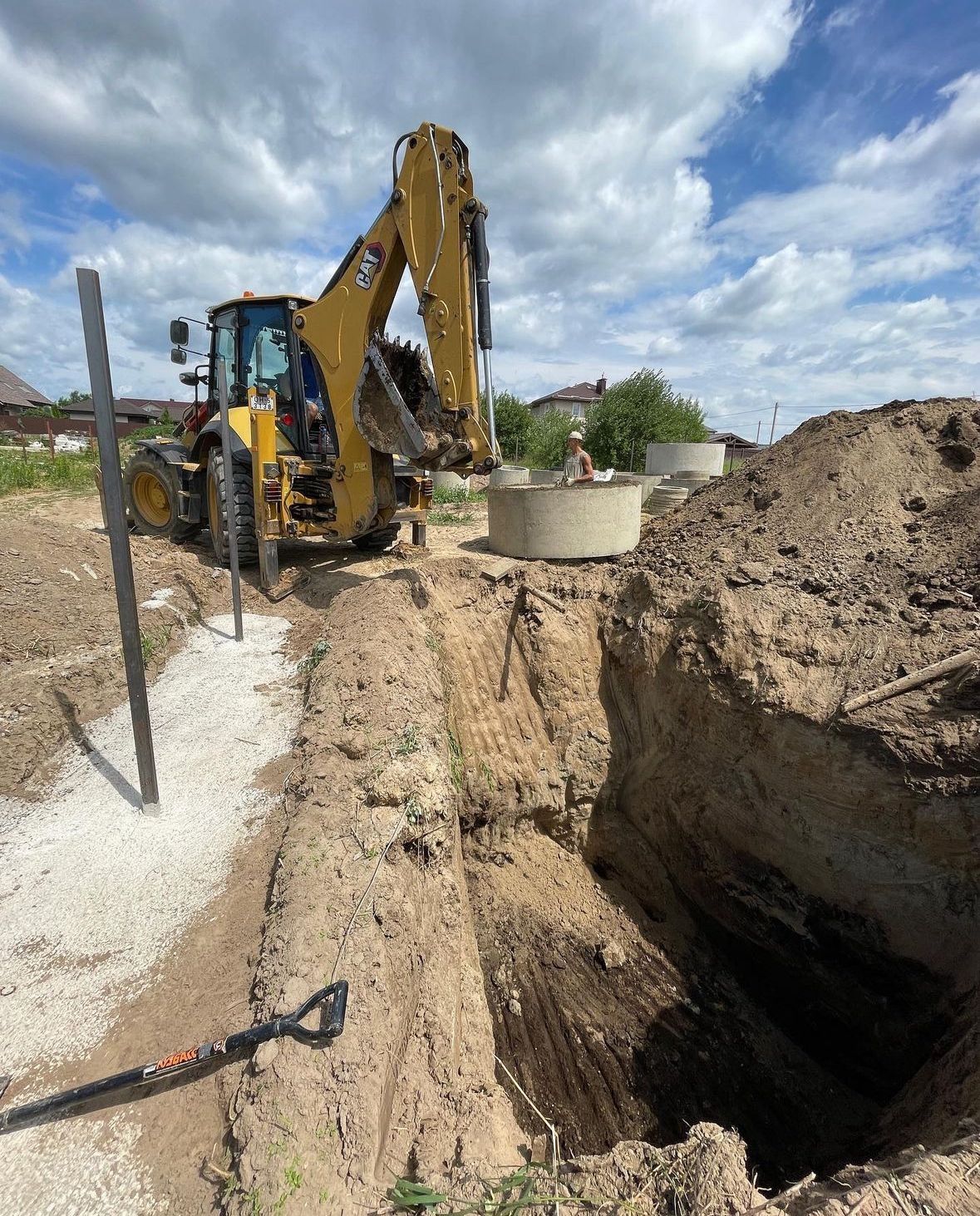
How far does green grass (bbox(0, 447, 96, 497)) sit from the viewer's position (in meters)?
15.3

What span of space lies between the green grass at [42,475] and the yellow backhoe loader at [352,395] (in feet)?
29.7

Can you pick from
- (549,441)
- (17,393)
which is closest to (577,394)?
(549,441)

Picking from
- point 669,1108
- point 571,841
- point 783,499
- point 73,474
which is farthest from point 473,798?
point 73,474

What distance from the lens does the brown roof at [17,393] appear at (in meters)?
41.0

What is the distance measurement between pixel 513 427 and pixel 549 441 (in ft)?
11.6

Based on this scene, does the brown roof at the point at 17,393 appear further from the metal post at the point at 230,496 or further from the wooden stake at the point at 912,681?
the wooden stake at the point at 912,681

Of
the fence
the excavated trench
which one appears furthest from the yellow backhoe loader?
the fence

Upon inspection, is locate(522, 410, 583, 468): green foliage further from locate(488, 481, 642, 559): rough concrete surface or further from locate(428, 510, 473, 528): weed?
locate(488, 481, 642, 559): rough concrete surface

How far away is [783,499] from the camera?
19.4ft

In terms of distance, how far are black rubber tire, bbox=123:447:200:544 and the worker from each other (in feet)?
17.7

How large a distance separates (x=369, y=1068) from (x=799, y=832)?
3.04 metres

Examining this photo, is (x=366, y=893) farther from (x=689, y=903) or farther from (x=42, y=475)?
(x=42, y=475)

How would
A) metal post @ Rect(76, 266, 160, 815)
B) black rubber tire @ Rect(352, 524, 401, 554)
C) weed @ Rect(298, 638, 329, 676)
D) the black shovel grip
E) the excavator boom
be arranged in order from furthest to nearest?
1. black rubber tire @ Rect(352, 524, 401, 554)
2. the excavator boom
3. weed @ Rect(298, 638, 329, 676)
4. metal post @ Rect(76, 266, 160, 815)
5. the black shovel grip

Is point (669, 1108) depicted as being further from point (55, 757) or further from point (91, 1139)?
point (55, 757)
